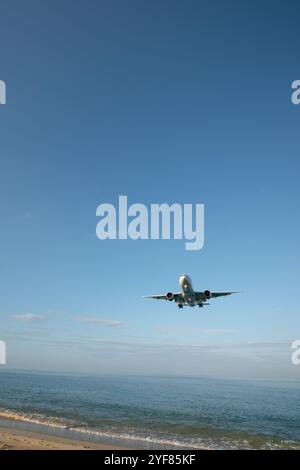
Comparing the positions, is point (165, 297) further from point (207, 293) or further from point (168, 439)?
point (168, 439)

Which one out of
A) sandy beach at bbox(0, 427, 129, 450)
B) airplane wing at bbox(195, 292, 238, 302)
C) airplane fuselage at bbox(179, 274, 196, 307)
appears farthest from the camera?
airplane wing at bbox(195, 292, 238, 302)

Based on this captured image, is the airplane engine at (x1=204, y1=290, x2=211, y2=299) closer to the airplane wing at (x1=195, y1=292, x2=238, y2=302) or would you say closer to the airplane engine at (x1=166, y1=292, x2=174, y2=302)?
the airplane wing at (x1=195, y1=292, x2=238, y2=302)

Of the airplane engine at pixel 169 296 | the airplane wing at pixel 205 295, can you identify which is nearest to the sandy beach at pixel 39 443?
the airplane engine at pixel 169 296

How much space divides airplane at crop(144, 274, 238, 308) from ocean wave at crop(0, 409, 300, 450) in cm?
2238

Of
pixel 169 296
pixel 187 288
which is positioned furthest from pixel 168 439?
pixel 169 296

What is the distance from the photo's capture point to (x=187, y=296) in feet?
Answer: 195

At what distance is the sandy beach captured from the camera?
90.6 ft

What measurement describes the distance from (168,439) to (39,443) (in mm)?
12921

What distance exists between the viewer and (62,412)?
52.0m

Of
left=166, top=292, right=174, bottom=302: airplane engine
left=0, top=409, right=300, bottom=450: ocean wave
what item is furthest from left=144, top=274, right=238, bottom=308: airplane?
left=0, top=409, right=300, bottom=450: ocean wave

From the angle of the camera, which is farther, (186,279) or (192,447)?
(186,279)

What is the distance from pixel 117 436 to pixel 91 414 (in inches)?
683
